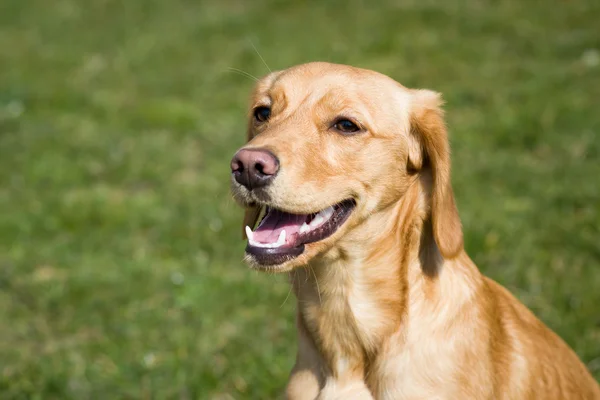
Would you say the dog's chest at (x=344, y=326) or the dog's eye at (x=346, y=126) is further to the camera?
the dog's eye at (x=346, y=126)

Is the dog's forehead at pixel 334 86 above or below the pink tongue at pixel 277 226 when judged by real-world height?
above

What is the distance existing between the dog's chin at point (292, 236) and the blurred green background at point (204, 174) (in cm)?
134

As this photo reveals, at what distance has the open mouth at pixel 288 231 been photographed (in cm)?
308

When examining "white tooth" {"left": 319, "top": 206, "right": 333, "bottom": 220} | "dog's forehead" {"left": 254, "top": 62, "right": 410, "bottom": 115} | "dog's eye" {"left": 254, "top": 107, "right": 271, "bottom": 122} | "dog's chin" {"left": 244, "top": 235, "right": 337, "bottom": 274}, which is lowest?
"dog's chin" {"left": 244, "top": 235, "right": 337, "bottom": 274}

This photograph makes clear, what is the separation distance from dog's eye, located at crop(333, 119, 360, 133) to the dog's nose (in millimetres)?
439

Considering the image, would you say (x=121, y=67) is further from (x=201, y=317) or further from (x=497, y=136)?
(x=201, y=317)

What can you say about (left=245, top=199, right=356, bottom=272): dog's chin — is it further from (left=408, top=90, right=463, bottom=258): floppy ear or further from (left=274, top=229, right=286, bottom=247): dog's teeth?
(left=408, top=90, right=463, bottom=258): floppy ear

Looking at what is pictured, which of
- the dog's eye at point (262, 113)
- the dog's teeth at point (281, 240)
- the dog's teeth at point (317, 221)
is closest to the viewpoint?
the dog's teeth at point (281, 240)

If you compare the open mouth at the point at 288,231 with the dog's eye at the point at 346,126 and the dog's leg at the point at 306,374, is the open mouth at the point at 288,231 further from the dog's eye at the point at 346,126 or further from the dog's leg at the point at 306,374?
the dog's leg at the point at 306,374

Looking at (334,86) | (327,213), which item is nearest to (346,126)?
(334,86)

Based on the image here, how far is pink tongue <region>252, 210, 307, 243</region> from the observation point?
10.5ft

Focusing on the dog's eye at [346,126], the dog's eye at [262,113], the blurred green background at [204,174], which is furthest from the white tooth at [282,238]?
the blurred green background at [204,174]

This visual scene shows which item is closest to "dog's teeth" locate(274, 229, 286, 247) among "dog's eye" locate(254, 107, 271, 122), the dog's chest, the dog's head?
the dog's head

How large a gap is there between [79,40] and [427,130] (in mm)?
9253
